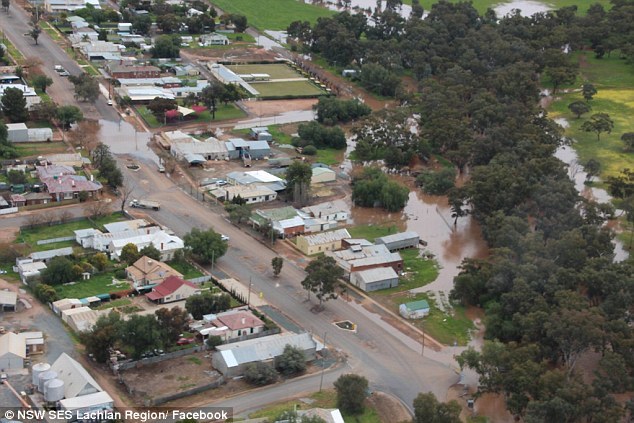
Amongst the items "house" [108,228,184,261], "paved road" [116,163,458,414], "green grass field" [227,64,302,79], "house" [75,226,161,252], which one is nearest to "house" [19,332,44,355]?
"house" [108,228,184,261]

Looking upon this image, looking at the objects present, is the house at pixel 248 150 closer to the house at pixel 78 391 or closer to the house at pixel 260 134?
the house at pixel 260 134

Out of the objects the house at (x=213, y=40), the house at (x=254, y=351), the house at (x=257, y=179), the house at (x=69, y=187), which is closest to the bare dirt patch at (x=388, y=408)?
the house at (x=254, y=351)

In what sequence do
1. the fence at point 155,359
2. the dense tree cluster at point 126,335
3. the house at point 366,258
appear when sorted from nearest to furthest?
the dense tree cluster at point 126,335
the fence at point 155,359
the house at point 366,258

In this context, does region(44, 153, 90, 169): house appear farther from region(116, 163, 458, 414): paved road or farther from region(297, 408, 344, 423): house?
region(297, 408, 344, 423): house

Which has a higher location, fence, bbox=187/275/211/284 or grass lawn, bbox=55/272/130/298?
fence, bbox=187/275/211/284

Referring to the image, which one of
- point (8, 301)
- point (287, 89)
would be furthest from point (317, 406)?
point (287, 89)

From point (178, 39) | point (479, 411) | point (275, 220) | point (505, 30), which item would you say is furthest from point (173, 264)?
point (505, 30)

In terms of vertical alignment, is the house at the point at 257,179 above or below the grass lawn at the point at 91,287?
above
